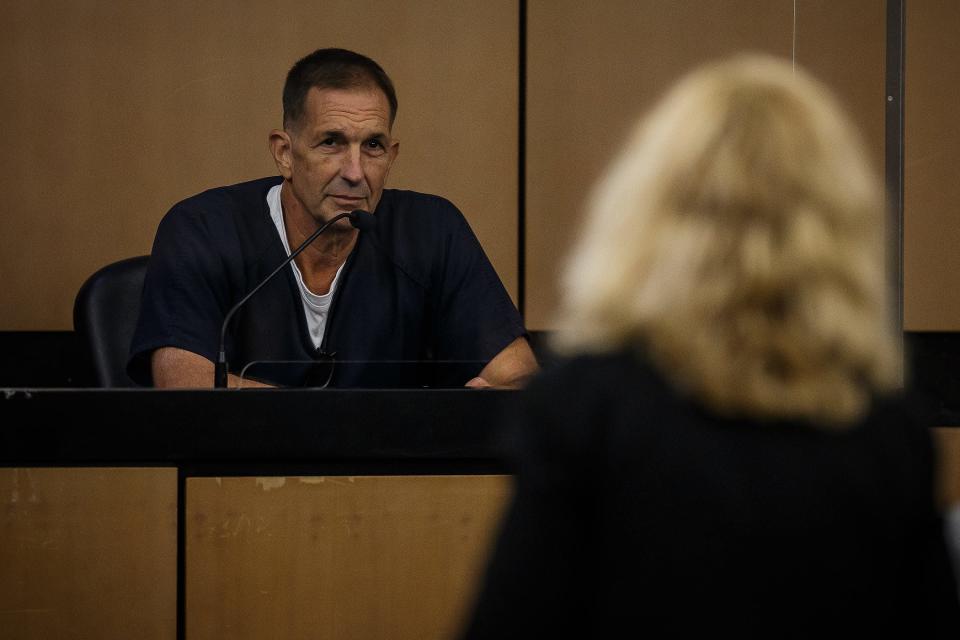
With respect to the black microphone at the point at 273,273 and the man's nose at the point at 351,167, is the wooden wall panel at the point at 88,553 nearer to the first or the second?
the black microphone at the point at 273,273

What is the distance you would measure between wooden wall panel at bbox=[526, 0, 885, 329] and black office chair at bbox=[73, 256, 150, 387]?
852 millimetres

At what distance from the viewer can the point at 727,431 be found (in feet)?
2.47

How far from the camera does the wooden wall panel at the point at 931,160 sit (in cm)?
283

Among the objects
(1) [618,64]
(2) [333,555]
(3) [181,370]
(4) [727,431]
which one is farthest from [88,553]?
(1) [618,64]

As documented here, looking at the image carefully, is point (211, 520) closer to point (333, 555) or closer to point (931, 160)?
point (333, 555)

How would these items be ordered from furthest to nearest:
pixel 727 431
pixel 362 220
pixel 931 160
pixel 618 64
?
pixel 931 160 < pixel 618 64 < pixel 362 220 < pixel 727 431

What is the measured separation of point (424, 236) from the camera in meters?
2.55

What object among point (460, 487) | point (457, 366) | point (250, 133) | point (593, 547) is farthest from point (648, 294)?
point (250, 133)

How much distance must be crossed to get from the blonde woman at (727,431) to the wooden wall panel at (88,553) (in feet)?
3.72

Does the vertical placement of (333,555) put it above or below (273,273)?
below

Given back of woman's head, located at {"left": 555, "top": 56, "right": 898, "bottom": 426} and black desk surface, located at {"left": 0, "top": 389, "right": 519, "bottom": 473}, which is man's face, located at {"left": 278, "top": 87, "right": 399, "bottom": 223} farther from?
back of woman's head, located at {"left": 555, "top": 56, "right": 898, "bottom": 426}

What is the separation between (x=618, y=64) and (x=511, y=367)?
2.56ft

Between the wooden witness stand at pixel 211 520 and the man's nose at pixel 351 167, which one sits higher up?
the man's nose at pixel 351 167

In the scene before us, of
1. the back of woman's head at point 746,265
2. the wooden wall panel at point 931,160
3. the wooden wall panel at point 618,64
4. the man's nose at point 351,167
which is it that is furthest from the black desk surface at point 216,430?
the wooden wall panel at point 931,160
